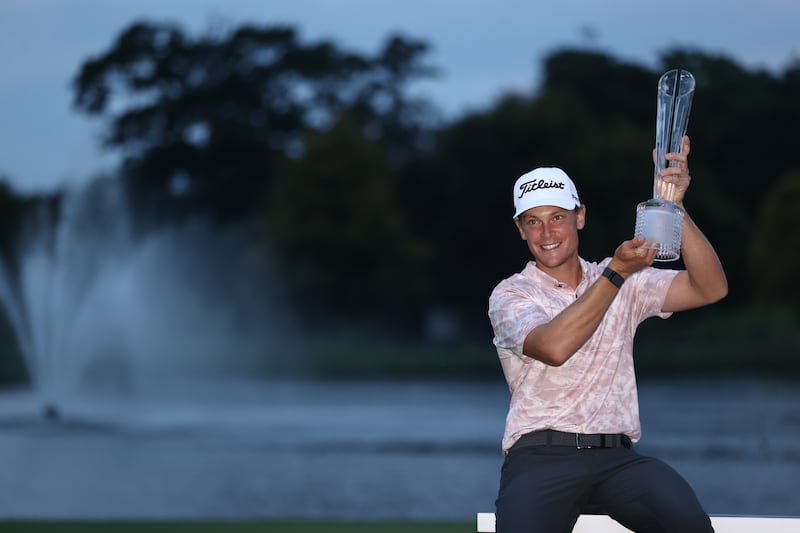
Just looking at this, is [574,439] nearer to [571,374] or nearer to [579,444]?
[579,444]

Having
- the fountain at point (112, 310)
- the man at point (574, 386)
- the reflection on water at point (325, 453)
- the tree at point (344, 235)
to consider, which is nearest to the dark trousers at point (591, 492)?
the man at point (574, 386)

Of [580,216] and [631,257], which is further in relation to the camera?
[580,216]

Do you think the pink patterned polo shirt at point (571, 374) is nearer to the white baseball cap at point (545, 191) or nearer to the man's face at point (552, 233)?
the man's face at point (552, 233)

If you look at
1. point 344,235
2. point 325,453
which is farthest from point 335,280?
point 325,453

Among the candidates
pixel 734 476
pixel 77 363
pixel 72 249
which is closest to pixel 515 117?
pixel 72 249

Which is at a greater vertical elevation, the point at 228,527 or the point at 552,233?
the point at 552,233

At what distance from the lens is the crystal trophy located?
3812 mm

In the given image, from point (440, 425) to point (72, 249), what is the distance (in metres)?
10.8

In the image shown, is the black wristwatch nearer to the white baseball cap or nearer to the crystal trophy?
the crystal trophy

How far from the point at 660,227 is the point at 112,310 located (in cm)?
2114

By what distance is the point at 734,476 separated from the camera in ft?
38.3

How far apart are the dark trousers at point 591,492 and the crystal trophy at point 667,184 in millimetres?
641

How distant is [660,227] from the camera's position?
3.81 meters

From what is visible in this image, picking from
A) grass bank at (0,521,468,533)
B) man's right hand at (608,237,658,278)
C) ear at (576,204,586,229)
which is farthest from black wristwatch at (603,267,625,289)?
grass bank at (0,521,468,533)
